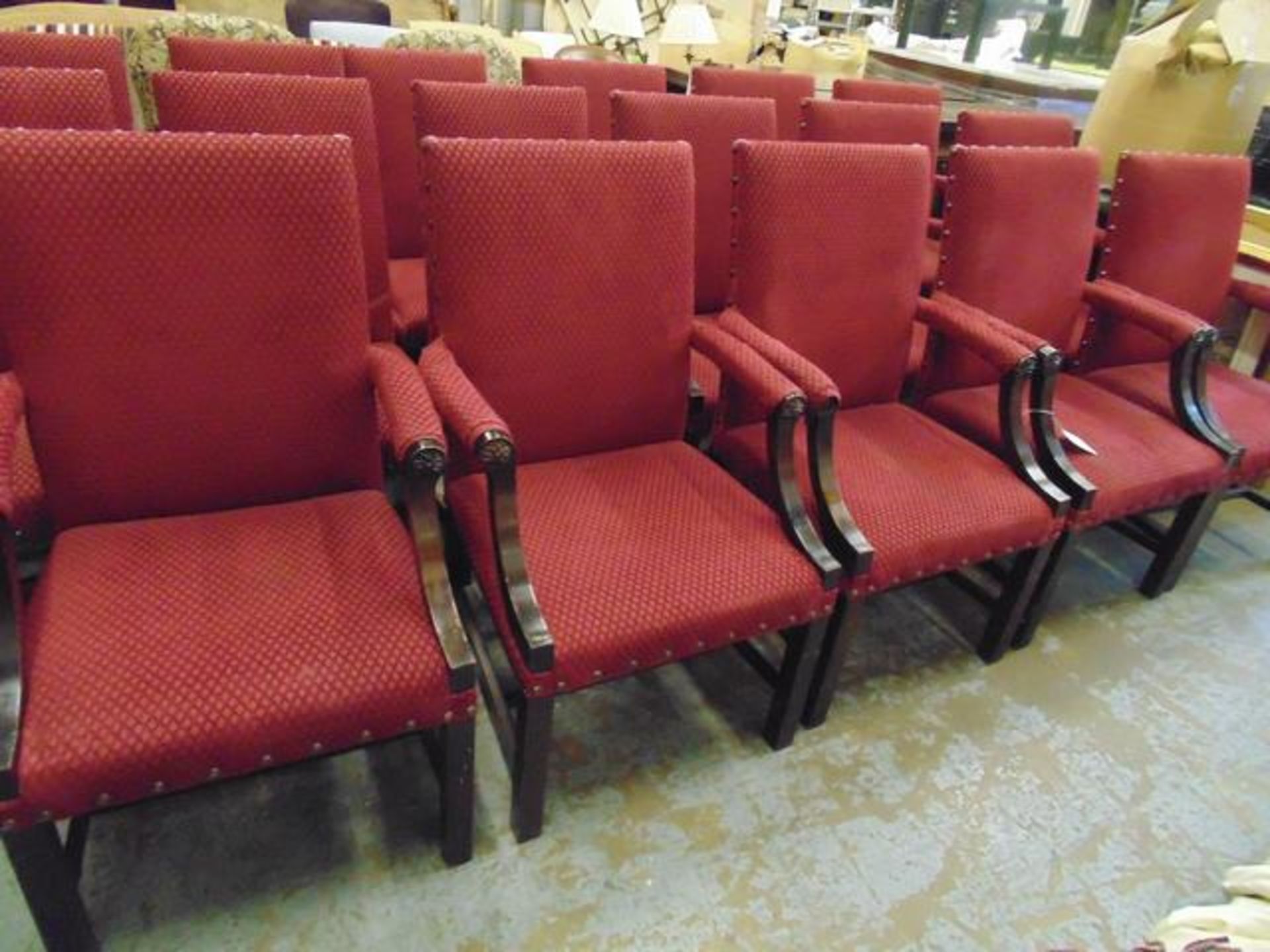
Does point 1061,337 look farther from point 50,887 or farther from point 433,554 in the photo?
point 50,887

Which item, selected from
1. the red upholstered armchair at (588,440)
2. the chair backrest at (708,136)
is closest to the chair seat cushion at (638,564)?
the red upholstered armchair at (588,440)

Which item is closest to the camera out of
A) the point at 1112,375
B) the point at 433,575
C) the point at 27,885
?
the point at 27,885

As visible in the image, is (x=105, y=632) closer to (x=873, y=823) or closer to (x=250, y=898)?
(x=250, y=898)

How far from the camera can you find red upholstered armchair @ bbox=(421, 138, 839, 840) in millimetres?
1132

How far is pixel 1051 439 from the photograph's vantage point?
163cm

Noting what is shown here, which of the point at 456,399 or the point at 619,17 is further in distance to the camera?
the point at 619,17

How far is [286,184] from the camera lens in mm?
1149

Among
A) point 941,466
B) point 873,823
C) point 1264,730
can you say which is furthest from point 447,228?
point 1264,730

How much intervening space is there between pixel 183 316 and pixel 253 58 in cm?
133

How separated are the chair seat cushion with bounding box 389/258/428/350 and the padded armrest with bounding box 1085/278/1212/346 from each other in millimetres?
1607

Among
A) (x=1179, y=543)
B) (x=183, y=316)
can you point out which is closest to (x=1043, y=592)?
(x=1179, y=543)

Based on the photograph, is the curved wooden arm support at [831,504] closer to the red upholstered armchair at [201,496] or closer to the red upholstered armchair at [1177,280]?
the red upholstered armchair at [201,496]

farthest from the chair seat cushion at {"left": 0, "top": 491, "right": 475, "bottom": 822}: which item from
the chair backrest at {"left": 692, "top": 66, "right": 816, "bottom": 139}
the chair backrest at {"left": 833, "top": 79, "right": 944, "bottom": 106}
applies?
the chair backrest at {"left": 833, "top": 79, "right": 944, "bottom": 106}

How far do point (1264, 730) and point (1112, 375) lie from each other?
881 mm
